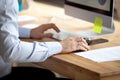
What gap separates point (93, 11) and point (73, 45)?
0.50 metres

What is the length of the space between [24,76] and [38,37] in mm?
271

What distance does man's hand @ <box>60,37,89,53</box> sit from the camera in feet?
5.99

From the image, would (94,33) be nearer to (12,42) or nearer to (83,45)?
(83,45)

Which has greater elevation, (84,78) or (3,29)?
(3,29)

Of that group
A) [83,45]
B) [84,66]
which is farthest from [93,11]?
[84,66]

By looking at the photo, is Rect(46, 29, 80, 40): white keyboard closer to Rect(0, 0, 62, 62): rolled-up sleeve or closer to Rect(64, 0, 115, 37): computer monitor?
Rect(64, 0, 115, 37): computer monitor

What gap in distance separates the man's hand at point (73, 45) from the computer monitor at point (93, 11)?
338 millimetres

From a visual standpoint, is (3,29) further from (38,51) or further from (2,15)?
(38,51)

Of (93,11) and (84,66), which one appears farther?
(93,11)

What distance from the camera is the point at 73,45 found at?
1839 mm

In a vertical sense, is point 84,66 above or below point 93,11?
below

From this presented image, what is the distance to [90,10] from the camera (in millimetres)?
2293

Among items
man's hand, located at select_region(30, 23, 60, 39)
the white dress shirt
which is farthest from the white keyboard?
the white dress shirt

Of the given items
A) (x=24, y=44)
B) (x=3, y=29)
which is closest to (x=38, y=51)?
(x=24, y=44)
